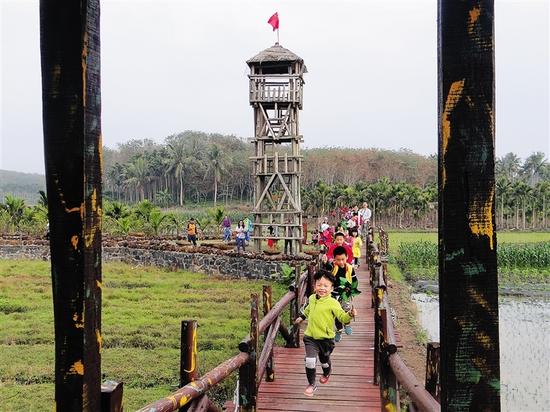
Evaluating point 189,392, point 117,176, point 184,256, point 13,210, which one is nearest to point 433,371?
point 189,392

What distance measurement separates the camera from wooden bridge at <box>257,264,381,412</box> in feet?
15.2

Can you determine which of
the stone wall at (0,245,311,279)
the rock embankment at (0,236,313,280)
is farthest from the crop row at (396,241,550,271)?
the stone wall at (0,245,311,279)

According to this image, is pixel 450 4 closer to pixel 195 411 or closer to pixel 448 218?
pixel 448 218

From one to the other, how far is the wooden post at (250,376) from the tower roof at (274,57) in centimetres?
1416

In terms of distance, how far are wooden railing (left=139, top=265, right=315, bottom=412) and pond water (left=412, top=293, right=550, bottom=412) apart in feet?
15.3

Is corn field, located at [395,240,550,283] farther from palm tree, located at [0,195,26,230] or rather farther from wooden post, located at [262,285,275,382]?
palm tree, located at [0,195,26,230]

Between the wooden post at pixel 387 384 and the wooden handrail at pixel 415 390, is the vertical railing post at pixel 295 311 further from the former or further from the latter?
the wooden handrail at pixel 415 390

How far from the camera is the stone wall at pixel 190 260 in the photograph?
16.0m

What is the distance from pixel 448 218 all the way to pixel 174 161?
5177cm

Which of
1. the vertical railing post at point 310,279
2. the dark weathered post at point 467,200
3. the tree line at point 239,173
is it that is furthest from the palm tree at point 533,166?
the dark weathered post at point 467,200

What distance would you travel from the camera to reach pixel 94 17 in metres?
1.61

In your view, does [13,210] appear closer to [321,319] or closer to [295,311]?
[295,311]

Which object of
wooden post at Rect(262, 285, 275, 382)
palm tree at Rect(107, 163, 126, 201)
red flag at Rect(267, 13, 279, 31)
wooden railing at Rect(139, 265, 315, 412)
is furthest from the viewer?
palm tree at Rect(107, 163, 126, 201)

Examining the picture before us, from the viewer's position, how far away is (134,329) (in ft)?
31.8
